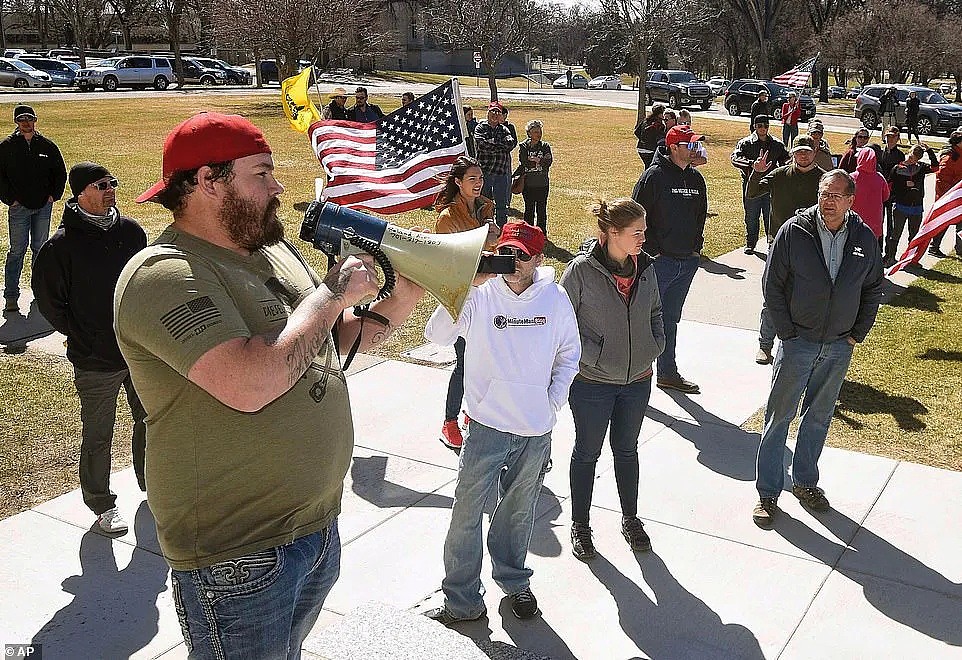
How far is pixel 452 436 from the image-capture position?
256 inches

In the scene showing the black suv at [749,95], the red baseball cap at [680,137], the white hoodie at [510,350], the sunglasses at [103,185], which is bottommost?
the white hoodie at [510,350]

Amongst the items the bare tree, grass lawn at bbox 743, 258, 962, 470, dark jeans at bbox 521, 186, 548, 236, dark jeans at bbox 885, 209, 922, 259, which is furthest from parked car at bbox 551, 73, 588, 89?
grass lawn at bbox 743, 258, 962, 470

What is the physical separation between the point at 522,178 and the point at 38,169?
6.32 meters

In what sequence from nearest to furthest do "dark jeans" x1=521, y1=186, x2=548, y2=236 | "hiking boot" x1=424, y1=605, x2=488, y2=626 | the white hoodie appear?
the white hoodie
"hiking boot" x1=424, y1=605, x2=488, y2=626
"dark jeans" x1=521, y1=186, x2=548, y2=236

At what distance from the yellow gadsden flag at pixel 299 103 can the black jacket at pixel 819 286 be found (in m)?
4.49

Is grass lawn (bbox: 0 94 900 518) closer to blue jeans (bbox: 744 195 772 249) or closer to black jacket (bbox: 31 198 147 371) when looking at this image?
blue jeans (bbox: 744 195 772 249)

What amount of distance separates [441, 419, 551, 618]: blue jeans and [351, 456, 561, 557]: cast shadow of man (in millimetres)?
764

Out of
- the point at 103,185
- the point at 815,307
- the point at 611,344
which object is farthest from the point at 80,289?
the point at 815,307

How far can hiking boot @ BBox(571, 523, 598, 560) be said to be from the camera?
5023 mm

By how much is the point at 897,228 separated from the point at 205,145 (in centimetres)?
1234

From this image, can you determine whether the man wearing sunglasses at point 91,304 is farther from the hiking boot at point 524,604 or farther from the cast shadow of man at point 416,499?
the hiking boot at point 524,604

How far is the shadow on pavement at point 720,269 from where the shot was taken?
12.0 meters

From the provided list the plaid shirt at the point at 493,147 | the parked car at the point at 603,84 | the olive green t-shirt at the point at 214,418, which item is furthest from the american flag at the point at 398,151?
the parked car at the point at 603,84

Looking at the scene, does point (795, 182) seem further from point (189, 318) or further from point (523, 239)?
point (189, 318)
